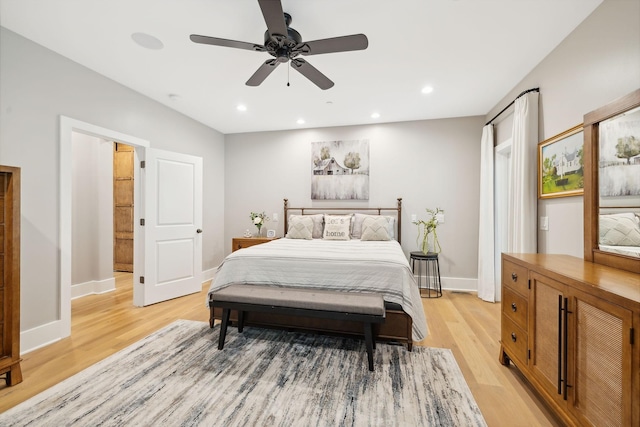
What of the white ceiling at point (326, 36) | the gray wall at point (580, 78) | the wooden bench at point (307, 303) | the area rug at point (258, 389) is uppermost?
the white ceiling at point (326, 36)

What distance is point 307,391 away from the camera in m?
1.85

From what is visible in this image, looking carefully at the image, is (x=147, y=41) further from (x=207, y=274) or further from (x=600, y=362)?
(x=600, y=362)

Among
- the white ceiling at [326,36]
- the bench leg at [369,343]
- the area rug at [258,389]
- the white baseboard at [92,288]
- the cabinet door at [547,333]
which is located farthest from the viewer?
the white baseboard at [92,288]

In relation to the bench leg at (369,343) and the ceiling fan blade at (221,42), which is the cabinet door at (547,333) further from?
the ceiling fan blade at (221,42)

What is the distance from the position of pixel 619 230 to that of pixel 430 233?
2.71m

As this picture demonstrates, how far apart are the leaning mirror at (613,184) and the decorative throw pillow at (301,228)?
3.05 metres

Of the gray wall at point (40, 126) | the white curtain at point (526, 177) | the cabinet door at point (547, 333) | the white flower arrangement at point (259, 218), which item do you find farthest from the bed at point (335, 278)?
the white flower arrangement at point (259, 218)

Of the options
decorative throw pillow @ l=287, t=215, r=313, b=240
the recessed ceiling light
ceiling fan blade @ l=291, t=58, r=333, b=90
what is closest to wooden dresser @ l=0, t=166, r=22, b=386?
the recessed ceiling light

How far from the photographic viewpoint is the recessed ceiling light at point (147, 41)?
2.29 m

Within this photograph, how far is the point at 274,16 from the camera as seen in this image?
5.39ft

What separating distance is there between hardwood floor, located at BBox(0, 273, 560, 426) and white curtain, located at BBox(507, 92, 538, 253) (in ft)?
→ 3.31

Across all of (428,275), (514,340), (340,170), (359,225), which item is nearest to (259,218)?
(340,170)

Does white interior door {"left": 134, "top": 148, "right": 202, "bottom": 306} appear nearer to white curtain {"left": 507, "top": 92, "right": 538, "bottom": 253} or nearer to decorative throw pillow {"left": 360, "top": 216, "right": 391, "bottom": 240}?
decorative throw pillow {"left": 360, "top": 216, "right": 391, "bottom": 240}

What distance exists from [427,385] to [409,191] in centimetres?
302
